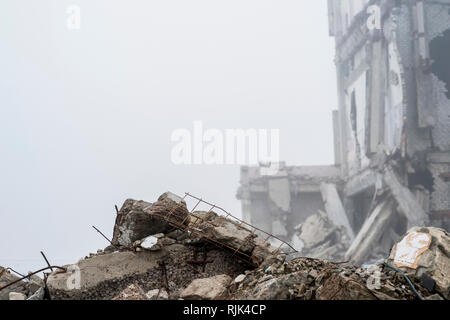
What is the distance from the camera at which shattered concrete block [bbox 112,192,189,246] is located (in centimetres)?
587

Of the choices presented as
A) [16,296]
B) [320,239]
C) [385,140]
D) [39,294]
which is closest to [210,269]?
[39,294]

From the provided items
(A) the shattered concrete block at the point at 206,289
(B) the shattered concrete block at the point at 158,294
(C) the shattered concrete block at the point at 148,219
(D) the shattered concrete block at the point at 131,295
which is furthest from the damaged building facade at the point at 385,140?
(D) the shattered concrete block at the point at 131,295

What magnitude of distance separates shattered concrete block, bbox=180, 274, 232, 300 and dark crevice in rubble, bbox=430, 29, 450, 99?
12518mm

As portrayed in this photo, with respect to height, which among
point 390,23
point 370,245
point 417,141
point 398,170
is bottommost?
point 370,245

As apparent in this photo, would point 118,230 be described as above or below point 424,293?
above

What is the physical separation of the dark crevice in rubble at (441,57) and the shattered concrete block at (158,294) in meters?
12.8

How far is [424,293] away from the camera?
407 cm

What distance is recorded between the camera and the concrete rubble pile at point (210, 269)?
4.05m

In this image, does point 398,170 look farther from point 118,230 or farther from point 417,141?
point 118,230

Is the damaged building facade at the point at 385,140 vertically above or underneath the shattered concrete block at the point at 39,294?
above

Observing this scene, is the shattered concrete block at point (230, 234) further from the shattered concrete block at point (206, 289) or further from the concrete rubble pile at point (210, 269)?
the shattered concrete block at point (206, 289)

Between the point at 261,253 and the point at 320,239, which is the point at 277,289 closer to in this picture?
the point at 261,253

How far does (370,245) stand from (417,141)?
3.56 m
